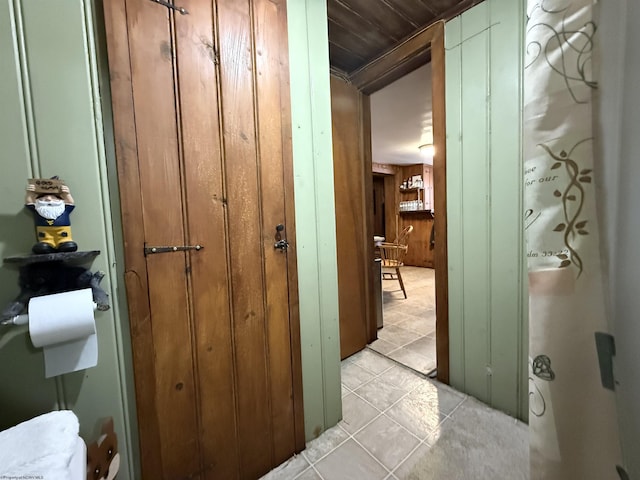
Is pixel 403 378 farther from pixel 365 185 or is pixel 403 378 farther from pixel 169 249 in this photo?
pixel 169 249

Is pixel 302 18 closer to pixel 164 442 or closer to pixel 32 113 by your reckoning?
pixel 32 113

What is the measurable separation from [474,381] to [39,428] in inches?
71.2

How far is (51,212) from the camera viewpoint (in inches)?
23.7

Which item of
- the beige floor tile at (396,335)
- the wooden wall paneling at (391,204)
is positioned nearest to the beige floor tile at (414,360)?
the beige floor tile at (396,335)

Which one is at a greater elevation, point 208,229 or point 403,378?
point 208,229

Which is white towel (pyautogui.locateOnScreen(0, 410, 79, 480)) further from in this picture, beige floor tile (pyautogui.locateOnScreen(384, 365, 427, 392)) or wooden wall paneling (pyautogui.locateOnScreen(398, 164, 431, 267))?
wooden wall paneling (pyautogui.locateOnScreen(398, 164, 431, 267))

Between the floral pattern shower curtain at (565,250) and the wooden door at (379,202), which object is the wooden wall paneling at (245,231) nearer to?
the floral pattern shower curtain at (565,250)

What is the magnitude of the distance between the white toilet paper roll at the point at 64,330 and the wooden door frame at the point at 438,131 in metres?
1.65

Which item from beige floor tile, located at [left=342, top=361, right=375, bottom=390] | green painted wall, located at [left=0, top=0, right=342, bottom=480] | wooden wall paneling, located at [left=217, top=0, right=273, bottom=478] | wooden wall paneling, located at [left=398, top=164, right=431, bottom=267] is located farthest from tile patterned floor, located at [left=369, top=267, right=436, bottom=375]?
green painted wall, located at [left=0, top=0, right=342, bottom=480]

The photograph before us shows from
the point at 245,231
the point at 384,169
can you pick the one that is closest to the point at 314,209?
the point at 245,231

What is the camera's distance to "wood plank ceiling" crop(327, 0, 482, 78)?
1.34 meters

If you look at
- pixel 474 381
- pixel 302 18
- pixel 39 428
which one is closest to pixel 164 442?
pixel 39 428

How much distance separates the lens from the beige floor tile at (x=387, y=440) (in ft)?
3.56

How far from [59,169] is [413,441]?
67.1 inches
